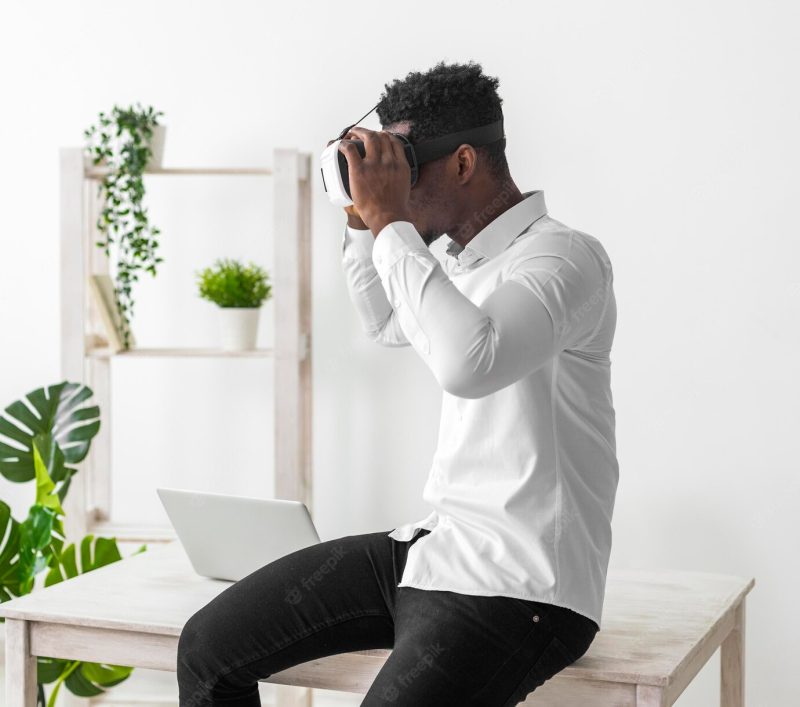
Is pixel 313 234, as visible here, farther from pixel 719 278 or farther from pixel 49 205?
pixel 719 278

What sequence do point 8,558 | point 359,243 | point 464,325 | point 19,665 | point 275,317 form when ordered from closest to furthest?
point 464,325 → point 19,665 → point 359,243 → point 8,558 → point 275,317

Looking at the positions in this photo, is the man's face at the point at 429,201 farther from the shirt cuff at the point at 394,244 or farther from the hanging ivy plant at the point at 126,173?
the hanging ivy plant at the point at 126,173

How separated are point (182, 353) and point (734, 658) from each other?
5.36 ft

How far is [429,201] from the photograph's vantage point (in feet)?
5.08

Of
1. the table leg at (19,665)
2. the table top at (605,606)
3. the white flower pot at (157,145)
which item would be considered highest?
the white flower pot at (157,145)

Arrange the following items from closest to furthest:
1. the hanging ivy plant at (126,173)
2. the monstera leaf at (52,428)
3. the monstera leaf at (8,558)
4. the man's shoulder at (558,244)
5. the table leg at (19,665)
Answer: the man's shoulder at (558,244)
the table leg at (19,665)
the monstera leaf at (8,558)
the monstera leaf at (52,428)
the hanging ivy plant at (126,173)

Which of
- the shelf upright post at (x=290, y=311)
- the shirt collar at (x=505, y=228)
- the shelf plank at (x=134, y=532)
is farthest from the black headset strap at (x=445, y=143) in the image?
the shelf plank at (x=134, y=532)

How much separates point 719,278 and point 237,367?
1400 millimetres

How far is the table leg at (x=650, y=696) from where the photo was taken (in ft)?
4.49

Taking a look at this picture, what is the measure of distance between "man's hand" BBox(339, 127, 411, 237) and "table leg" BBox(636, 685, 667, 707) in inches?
27.7

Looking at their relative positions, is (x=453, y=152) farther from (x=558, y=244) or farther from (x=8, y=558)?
(x=8, y=558)

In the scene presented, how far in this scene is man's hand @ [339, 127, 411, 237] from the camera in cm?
143

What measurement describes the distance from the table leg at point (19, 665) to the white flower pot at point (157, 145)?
1.52 m

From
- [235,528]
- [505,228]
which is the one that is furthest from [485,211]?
[235,528]
